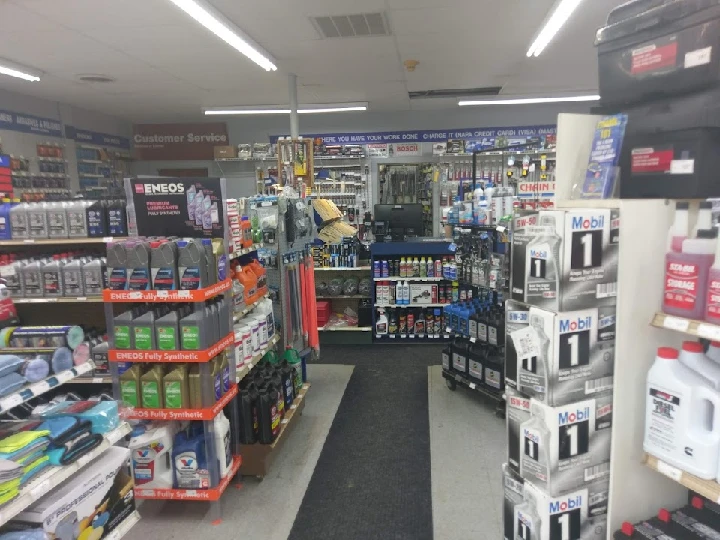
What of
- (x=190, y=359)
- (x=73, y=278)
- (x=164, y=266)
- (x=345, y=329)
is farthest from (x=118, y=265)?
(x=345, y=329)

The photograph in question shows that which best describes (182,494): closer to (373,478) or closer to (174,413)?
(174,413)

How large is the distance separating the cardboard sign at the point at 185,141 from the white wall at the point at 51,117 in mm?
761

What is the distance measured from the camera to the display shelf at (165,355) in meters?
2.76

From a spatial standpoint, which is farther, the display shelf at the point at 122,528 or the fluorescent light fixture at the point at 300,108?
the fluorescent light fixture at the point at 300,108

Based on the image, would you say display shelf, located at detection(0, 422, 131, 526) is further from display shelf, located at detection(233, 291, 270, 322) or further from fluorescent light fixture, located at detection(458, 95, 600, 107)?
fluorescent light fixture, located at detection(458, 95, 600, 107)

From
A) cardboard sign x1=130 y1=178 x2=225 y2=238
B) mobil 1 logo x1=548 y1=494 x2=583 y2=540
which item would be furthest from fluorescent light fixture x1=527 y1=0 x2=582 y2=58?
mobil 1 logo x1=548 y1=494 x2=583 y2=540

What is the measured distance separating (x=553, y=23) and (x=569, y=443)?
460cm

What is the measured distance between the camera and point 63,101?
8.44 metres

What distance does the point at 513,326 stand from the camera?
195 centimetres

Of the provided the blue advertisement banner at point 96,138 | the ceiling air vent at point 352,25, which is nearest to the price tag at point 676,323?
the ceiling air vent at point 352,25

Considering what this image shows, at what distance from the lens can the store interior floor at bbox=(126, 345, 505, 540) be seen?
289cm

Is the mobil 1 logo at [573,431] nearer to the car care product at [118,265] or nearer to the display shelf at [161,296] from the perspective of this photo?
the display shelf at [161,296]

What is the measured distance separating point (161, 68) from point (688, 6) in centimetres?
633

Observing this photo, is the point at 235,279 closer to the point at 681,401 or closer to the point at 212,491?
the point at 212,491
